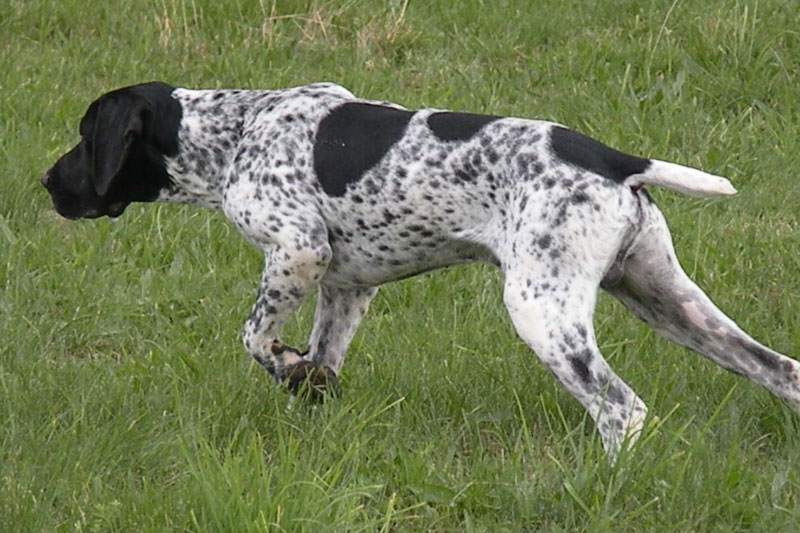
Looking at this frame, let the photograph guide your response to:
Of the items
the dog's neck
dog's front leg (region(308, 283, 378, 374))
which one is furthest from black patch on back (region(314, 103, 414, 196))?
dog's front leg (region(308, 283, 378, 374))

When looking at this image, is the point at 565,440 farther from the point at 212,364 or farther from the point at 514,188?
the point at 212,364

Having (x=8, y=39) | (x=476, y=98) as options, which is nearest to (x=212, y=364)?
(x=476, y=98)

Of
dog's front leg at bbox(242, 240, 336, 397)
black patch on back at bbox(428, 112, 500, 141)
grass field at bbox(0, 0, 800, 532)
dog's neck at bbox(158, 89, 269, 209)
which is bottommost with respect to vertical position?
grass field at bbox(0, 0, 800, 532)

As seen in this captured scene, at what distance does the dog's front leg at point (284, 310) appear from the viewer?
526 centimetres

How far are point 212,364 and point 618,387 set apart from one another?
61.4 inches

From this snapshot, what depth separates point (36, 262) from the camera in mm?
6836

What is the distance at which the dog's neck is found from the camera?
5.61m

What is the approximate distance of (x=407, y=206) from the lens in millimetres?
5191

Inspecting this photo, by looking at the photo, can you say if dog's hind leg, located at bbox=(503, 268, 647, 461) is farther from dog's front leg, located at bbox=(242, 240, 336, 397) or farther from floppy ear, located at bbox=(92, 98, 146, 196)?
floppy ear, located at bbox=(92, 98, 146, 196)

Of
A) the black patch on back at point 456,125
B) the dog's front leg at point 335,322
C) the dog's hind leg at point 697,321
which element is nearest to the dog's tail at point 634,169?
the dog's hind leg at point 697,321

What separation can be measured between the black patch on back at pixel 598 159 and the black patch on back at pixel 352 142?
551 mm

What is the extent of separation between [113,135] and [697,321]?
1.98m

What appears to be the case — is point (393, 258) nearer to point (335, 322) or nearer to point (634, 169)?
point (335, 322)

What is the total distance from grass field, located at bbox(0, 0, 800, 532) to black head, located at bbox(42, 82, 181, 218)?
0.59m
